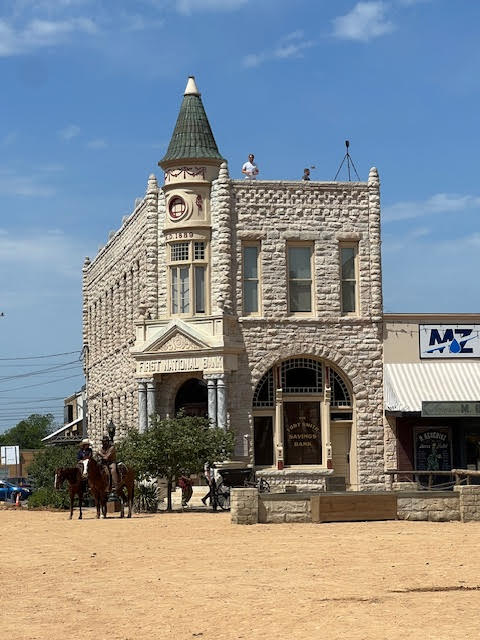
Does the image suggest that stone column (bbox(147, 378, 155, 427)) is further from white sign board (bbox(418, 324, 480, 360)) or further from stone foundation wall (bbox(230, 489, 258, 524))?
stone foundation wall (bbox(230, 489, 258, 524))

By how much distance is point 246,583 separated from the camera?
16562 mm

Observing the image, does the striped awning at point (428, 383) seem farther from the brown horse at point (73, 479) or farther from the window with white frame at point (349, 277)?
the brown horse at point (73, 479)

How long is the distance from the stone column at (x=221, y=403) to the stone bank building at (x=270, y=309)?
1.76 feet

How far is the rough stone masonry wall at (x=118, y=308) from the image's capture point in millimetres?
41250

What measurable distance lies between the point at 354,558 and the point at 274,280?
22.0 meters

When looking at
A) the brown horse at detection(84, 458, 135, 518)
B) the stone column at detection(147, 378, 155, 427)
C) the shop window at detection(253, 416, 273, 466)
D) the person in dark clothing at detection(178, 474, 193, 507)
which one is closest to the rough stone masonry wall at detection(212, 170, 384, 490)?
the shop window at detection(253, 416, 273, 466)

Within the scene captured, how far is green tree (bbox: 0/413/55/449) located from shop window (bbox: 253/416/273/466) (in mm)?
100935

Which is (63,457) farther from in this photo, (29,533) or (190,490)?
(29,533)

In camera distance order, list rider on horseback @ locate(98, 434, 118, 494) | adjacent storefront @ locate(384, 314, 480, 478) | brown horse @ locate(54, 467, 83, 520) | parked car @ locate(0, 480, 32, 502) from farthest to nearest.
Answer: parked car @ locate(0, 480, 32, 502) → adjacent storefront @ locate(384, 314, 480, 478) → rider on horseback @ locate(98, 434, 118, 494) → brown horse @ locate(54, 467, 83, 520)

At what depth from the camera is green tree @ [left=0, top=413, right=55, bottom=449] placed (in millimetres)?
141500

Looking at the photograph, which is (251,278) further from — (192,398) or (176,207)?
(192,398)

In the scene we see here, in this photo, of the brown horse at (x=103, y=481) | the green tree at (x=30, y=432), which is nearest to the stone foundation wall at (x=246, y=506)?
the brown horse at (x=103, y=481)

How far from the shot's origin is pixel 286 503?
2623cm

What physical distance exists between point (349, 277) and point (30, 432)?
107m
